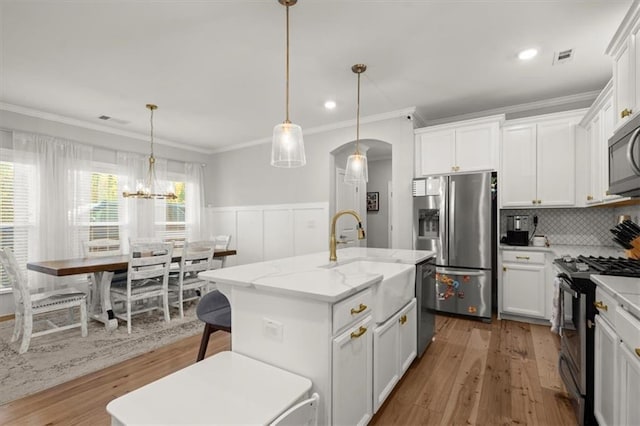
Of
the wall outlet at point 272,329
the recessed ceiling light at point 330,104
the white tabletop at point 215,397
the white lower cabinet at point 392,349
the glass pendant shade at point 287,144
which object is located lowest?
the white lower cabinet at point 392,349

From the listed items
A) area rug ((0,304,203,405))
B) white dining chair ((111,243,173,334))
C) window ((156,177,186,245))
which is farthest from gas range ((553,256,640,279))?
window ((156,177,186,245))

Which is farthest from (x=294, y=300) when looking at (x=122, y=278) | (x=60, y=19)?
(x=122, y=278)

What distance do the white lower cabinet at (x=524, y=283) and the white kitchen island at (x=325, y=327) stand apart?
7.39ft

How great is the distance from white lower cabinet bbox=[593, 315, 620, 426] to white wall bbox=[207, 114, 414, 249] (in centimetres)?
248

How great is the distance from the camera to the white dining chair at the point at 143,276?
330 cm

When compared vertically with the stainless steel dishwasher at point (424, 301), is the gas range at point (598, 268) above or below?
above

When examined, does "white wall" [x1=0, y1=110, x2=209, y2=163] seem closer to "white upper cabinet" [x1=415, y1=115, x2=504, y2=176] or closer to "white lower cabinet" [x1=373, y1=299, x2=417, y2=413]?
"white upper cabinet" [x1=415, y1=115, x2=504, y2=176]

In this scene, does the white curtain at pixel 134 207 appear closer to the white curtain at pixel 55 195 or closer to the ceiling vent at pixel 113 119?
the white curtain at pixel 55 195

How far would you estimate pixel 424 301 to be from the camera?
8.59ft

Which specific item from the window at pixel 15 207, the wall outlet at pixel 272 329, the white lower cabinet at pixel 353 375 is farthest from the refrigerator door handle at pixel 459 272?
the window at pixel 15 207

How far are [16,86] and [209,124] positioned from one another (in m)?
2.14

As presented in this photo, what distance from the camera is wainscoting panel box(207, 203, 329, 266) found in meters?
4.98

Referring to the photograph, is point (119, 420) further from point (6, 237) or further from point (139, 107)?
point (6, 237)

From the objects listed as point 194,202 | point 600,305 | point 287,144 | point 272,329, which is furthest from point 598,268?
point 194,202
